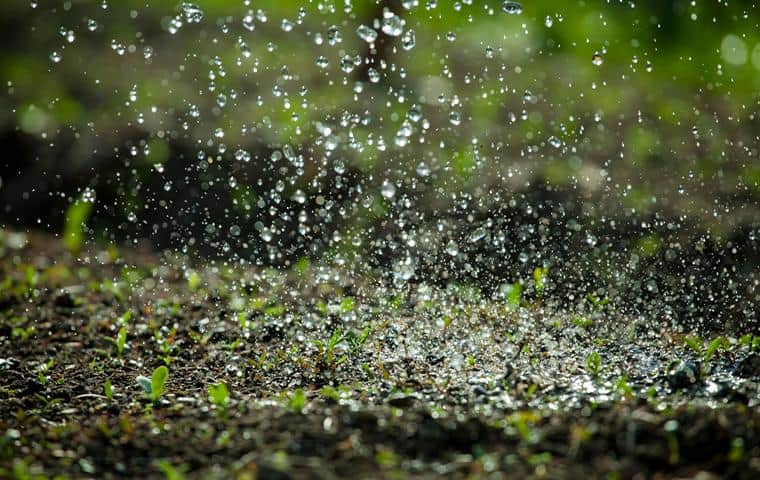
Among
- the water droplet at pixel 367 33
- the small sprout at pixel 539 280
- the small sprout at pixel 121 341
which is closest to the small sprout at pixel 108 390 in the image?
the small sprout at pixel 121 341

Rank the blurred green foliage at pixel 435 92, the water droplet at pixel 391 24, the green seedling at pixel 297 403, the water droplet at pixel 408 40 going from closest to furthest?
the green seedling at pixel 297 403 → the blurred green foliage at pixel 435 92 → the water droplet at pixel 391 24 → the water droplet at pixel 408 40

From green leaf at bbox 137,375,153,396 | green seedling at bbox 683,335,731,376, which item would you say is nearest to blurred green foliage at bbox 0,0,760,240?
green seedling at bbox 683,335,731,376

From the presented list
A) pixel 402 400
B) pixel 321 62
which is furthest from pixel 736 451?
pixel 321 62

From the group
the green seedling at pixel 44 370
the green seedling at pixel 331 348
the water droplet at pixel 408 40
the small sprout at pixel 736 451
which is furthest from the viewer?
the water droplet at pixel 408 40

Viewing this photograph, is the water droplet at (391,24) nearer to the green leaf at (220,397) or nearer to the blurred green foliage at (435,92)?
the blurred green foliage at (435,92)

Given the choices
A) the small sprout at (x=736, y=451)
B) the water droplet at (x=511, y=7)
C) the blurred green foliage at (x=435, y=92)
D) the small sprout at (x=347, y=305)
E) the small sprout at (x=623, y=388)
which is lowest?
the small sprout at (x=347, y=305)

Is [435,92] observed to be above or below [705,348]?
above

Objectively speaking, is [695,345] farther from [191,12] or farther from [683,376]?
[191,12]
